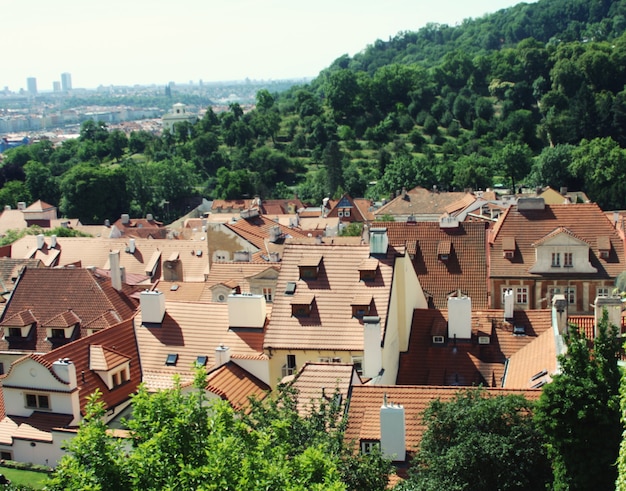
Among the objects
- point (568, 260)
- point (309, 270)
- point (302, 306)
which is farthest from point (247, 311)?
point (568, 260)

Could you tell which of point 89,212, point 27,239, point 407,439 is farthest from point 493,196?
point 407,439

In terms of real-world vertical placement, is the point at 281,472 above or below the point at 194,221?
above

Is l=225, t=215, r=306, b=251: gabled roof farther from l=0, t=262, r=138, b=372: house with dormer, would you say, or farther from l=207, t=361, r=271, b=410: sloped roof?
l=207, t=361, r=271, b=410: sloped roof

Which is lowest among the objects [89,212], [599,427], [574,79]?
[89,212]

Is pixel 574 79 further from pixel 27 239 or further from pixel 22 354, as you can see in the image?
pixel 22 354

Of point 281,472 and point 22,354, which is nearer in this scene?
point 281,472

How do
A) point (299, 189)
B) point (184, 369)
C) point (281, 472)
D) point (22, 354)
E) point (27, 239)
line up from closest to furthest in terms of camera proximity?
point (281, 472)
point (184, 369)
point (22, 354)
point (27, 239)
point (299, 189)

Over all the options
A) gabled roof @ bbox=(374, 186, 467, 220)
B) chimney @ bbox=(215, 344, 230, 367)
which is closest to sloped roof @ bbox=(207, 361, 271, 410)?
chimney @ bbox=(215, 344, 230, 367)
